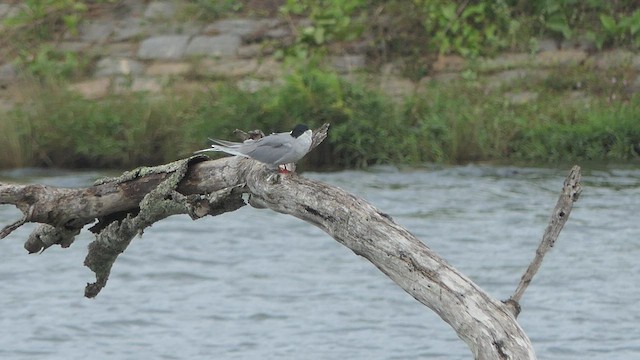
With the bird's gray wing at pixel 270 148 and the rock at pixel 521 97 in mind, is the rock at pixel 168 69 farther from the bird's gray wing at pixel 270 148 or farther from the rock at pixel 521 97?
the bird's gray wing at pixel 270 148

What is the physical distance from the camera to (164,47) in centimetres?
1662

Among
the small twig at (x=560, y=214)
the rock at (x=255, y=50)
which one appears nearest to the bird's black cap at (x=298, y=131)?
the small twig at (x=560, y=214)

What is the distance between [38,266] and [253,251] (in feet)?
5.86

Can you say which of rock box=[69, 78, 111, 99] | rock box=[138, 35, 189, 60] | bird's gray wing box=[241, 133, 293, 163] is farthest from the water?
bird's gray wing box=[241, 133, 293, 163]

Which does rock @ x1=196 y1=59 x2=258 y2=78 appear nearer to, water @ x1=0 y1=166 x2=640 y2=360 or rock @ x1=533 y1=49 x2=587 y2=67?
water @ x1=0 y1=166 x2=640 y2=360

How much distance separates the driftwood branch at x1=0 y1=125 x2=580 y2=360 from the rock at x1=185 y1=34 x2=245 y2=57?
10512 mm

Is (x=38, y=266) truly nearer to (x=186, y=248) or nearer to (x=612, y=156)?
(x=186, y=248)

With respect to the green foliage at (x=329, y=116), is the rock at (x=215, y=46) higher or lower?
higher

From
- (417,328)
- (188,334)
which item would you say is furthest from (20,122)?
(417,328)

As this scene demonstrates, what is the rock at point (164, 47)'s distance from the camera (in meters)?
16.5

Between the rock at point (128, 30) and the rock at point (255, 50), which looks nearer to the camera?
the rock at point (255, 50)

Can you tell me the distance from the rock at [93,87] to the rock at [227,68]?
1.03 m

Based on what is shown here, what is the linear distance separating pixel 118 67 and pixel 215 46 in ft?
3.71

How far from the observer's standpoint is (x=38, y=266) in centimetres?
1200
